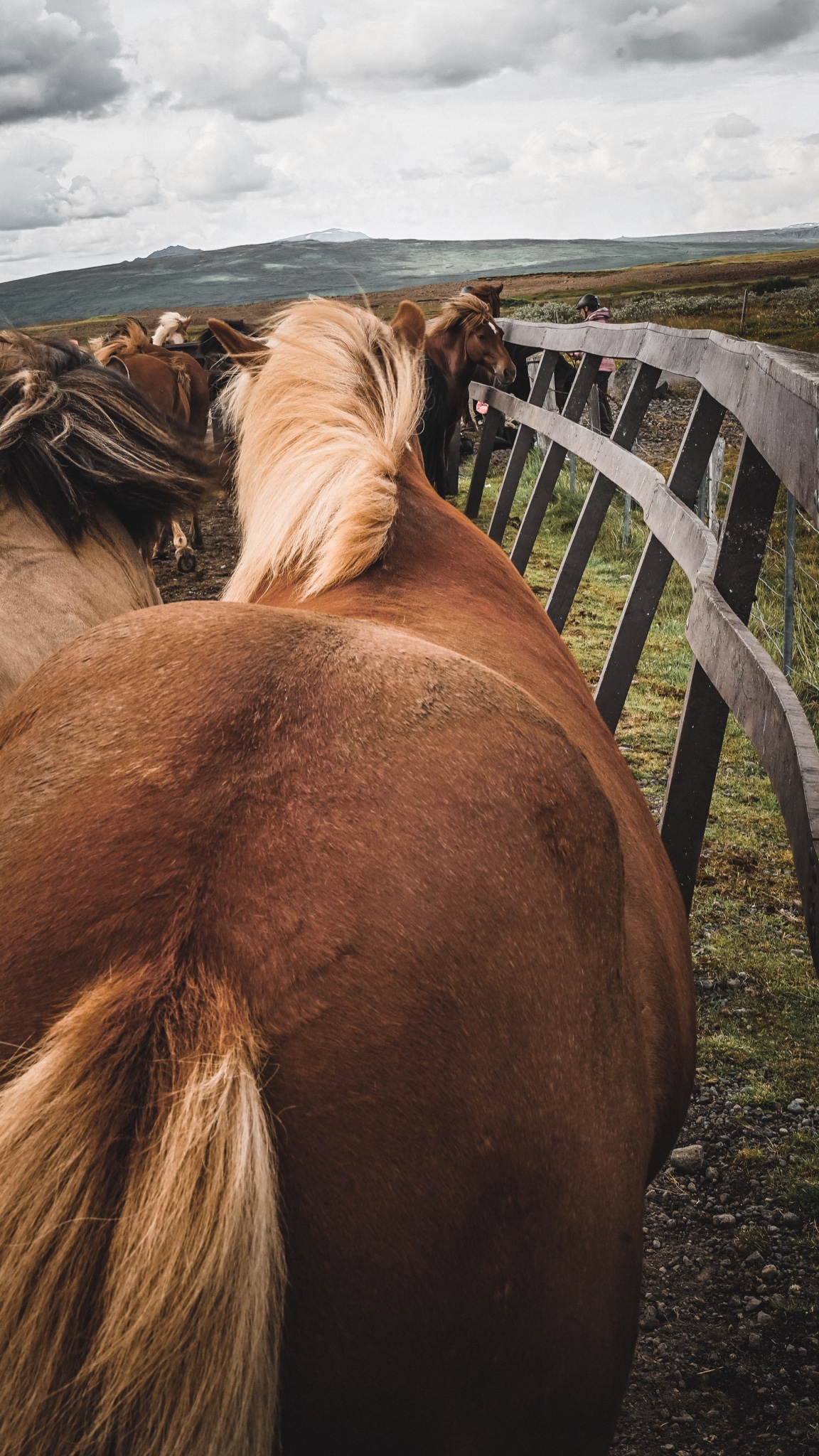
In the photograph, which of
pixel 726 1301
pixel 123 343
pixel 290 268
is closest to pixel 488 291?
pixel 123 343

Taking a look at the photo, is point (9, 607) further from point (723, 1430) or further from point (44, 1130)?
point (723, 1430)

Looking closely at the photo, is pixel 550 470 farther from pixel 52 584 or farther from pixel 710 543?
pixel 52 584

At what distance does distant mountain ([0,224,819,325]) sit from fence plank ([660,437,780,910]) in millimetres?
49987

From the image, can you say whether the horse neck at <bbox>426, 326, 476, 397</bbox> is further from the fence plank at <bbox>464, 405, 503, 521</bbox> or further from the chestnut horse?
the fence plank at <bbox>464, 405, 503, 521</bbox>

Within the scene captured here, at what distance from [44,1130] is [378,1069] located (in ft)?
0.88

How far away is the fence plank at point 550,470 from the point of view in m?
4.52

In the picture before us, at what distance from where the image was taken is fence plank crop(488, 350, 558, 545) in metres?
5.75

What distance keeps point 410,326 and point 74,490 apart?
3.69ft

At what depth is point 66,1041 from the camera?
0.74m

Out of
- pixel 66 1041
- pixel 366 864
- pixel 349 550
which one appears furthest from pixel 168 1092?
pixel 349 550

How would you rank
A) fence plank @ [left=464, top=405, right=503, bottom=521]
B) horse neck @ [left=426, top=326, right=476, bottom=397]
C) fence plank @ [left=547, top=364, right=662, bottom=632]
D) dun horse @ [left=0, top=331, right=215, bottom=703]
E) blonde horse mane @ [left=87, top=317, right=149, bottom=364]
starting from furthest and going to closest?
blonde horse mane @ [left=87, top=317, right=149, bottom=364] < horse neck @ [left=426, top=326, right=476, bottom=397] < fence plank @ [left=464, top=405, right=503, bottom=521] < fence plank @ [left=547, top=364, right=662, bottom=632] < dun horse @ [left=0, top=331, right=215, bottom=703]

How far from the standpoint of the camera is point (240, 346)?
8.32ft

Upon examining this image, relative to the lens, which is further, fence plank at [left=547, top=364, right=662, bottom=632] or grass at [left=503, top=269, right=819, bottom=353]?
grass at [left=503, top=269, right=819, bottom=353]

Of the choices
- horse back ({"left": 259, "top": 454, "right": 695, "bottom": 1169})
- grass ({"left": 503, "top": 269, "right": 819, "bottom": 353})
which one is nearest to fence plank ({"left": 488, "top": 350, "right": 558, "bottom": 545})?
horse back ({"left": 259, "top": 454, "right": 695, "bottom": 1169})
